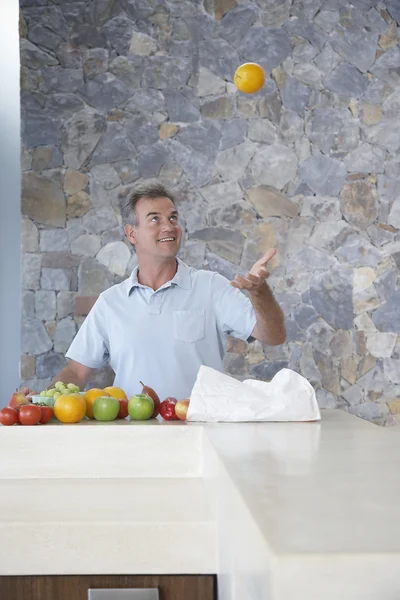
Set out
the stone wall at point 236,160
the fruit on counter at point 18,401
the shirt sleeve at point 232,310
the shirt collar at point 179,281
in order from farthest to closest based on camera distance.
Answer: the stone wall at point 236,160 → the shirt collar at point 179,281 → the shirt sleeve at point 232,310 → the fruit on counter at point 18,401

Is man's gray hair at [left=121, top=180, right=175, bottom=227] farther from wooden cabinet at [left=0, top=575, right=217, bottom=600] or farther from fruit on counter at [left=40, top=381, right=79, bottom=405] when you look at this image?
wooden cabinet at [left=0, top=575, right=217, bottom=600]

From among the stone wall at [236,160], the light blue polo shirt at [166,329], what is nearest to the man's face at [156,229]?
the light blue polo shirt at [166,329]

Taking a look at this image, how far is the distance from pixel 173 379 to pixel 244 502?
2.03m

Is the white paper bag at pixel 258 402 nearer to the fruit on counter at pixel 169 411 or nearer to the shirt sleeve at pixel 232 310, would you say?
the fruit on counter at pixel 169 411

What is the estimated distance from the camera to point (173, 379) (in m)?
2.91

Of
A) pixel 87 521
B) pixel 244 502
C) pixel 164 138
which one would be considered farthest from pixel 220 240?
pixel 244 502

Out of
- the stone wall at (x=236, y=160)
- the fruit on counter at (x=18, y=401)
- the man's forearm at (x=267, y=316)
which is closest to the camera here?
the fruit on counter at (x=18, y=401)

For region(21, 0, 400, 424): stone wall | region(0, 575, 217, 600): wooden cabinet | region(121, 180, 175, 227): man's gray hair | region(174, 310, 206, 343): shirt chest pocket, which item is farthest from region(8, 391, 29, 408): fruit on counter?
region(21, 0, 400, 424): stone wall

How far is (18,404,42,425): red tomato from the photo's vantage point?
1.91 meters

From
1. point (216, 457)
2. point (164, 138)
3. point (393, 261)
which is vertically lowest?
point (216, 457)

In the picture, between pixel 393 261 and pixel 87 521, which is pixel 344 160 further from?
pixel 87 521

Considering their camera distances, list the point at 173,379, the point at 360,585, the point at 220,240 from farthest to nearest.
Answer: the point at 220,240 < the point at 173,379 < the point at 360,585

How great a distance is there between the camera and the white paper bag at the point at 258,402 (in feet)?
6.16

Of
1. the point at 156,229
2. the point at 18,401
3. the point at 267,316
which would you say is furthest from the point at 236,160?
the point at 18,401
